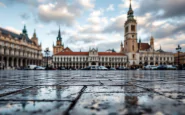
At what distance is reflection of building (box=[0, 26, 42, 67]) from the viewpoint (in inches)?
2425

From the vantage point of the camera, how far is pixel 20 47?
74.1m

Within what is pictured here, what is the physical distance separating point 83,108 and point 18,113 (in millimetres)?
434

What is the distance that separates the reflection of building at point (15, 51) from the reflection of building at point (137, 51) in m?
48.7

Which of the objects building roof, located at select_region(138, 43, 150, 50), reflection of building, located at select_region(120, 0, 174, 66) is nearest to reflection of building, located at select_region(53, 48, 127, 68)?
reflection of building, located at select_region(120, 0, 174, 66)

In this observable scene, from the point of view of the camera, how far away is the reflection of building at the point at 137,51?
88.8 metres

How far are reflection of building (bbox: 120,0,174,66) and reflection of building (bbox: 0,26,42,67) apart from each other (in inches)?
1919

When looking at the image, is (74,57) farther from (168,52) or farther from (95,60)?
Answer: (168,52)

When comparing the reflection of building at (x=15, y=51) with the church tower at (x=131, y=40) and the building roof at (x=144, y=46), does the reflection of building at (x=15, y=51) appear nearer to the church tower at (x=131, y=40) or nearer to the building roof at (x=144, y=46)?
the church tower at (x=131, y=40)

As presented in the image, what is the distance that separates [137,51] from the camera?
9675 centimetres

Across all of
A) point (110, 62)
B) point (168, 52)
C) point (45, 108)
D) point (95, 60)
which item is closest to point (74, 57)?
point (95, 60)

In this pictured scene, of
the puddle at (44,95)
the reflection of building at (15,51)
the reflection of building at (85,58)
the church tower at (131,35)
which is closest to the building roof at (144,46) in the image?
the church tower at (131,35)

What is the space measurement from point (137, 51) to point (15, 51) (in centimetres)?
6256

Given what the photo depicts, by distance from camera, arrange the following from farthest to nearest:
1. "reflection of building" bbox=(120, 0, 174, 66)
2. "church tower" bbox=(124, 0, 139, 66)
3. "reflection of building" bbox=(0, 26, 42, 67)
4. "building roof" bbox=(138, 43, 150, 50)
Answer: "building roof" bbox=(138, 43, 150, 50), "reflection of building" bbox=(120, 0, 174, 66), "church tower" bbox=(124, 0, 139, 66), "reflection of building" bbox=(0, 26, 42, 67)

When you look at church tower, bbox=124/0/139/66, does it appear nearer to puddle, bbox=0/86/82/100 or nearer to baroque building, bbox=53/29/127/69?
baroque building, bbox=53/29/127/69
